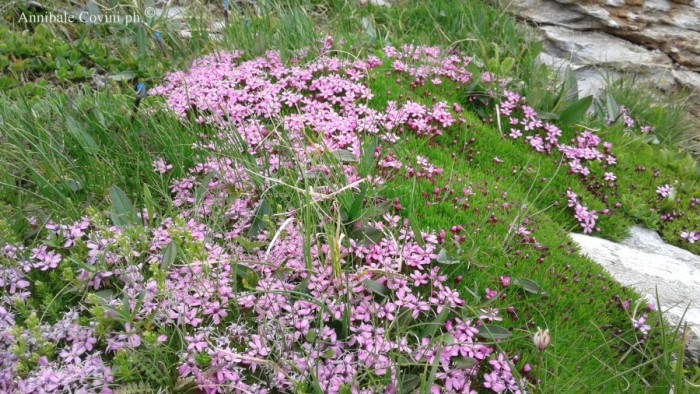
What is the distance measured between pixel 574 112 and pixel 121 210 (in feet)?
12.6

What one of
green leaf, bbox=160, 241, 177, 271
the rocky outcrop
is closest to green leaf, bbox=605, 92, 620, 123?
the rocky outcrop

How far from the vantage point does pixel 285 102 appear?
4344 millimetres

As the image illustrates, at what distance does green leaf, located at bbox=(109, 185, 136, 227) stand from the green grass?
0.73ft

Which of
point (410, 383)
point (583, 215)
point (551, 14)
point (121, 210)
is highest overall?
point (551, 14)

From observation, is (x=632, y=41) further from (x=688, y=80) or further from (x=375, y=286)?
(x=375, y=286)

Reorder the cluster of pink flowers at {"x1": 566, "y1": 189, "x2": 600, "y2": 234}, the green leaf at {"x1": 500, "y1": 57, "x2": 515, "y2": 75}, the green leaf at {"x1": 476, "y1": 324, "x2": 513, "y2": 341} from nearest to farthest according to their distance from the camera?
the green leaf at {"x1": 476, "y1": 324, "x2": 513, "y2": 341}, the cluster of pink flowers at {"x1": 566, "y1": 189, "x2": 600, "y2": 234}, the green leaf at {"x1": 500, "y1": 57, "x2": 515, "y2": 75}

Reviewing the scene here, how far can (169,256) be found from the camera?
8.89 feet

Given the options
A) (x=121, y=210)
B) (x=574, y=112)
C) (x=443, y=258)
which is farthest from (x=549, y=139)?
(x=121, y=210)

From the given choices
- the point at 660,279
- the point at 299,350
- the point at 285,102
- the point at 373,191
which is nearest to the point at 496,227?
the point at 373,191

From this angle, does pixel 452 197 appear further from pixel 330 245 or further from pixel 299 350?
pixel 299 350

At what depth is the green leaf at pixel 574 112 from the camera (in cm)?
475

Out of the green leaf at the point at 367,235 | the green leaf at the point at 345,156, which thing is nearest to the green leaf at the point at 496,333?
the green leaf at the point at 367,235

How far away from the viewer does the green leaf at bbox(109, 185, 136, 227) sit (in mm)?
3004

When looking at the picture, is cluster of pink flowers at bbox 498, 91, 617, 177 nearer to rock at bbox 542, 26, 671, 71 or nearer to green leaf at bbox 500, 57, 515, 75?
green leaf at bbox 500, 57, 515, 75
